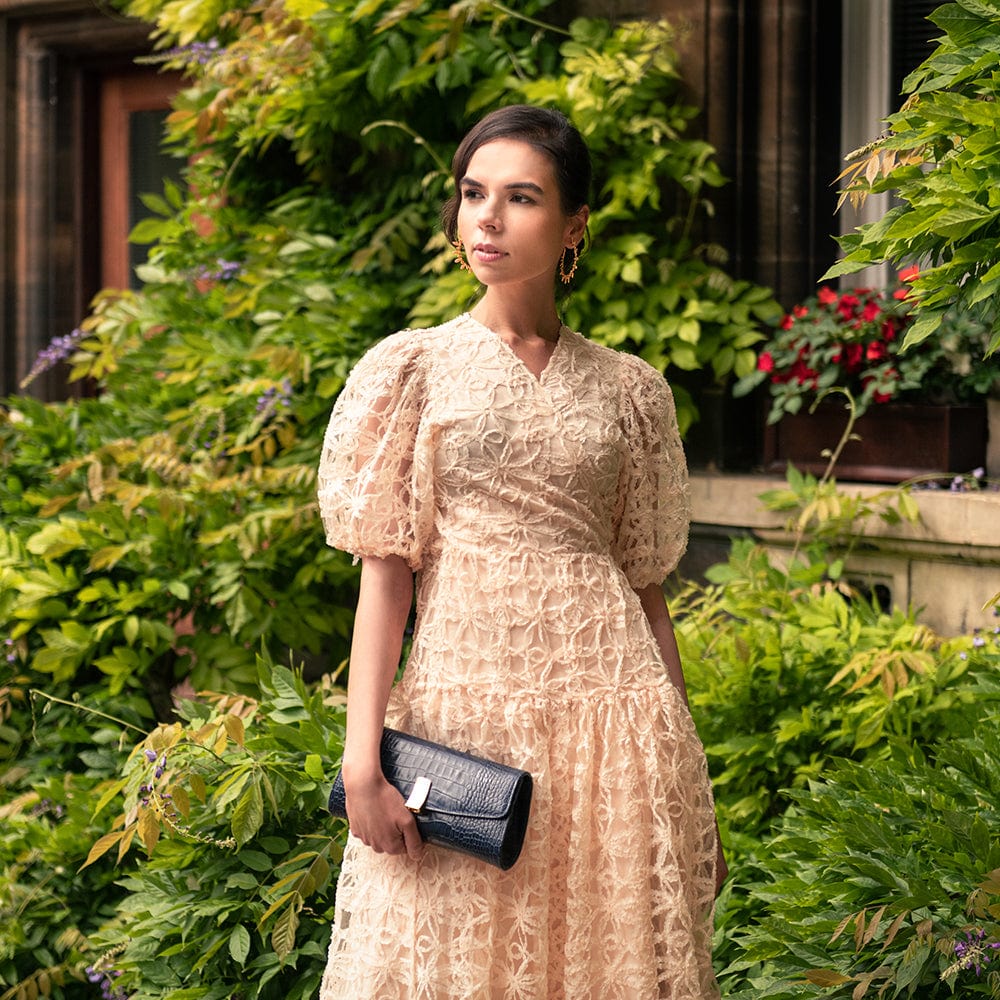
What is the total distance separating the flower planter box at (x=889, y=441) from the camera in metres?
4.00

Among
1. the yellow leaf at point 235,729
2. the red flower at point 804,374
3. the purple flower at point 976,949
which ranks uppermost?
the red flower at point 804,374

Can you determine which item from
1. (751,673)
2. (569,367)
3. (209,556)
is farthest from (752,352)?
(569,367)

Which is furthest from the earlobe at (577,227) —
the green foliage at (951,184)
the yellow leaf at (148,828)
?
the yellow leaf at (148,828)

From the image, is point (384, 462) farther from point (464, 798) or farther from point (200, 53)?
point (200, 53)

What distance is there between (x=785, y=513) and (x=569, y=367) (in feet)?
7.09

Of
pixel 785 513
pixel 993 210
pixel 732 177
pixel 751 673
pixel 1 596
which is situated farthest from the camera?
pixel 732 177

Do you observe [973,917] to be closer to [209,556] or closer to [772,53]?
[209,556]

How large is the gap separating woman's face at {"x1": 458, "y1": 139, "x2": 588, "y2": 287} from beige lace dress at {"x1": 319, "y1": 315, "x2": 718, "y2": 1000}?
4.6 inches

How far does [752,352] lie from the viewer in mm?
4336

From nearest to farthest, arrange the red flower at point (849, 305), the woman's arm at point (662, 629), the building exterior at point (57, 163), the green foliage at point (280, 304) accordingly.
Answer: the woman's arm at point (662, 629)
the green foliage at point (280, 304)
the red flower at point (849, 305)
the building exterior at point (57, 163)

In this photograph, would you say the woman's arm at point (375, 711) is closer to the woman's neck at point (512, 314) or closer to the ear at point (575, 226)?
the woman's neck at point (512, 314)

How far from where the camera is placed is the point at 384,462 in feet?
6.59

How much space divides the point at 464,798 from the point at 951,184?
1.01 meters

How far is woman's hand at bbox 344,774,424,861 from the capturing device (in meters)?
1.92
